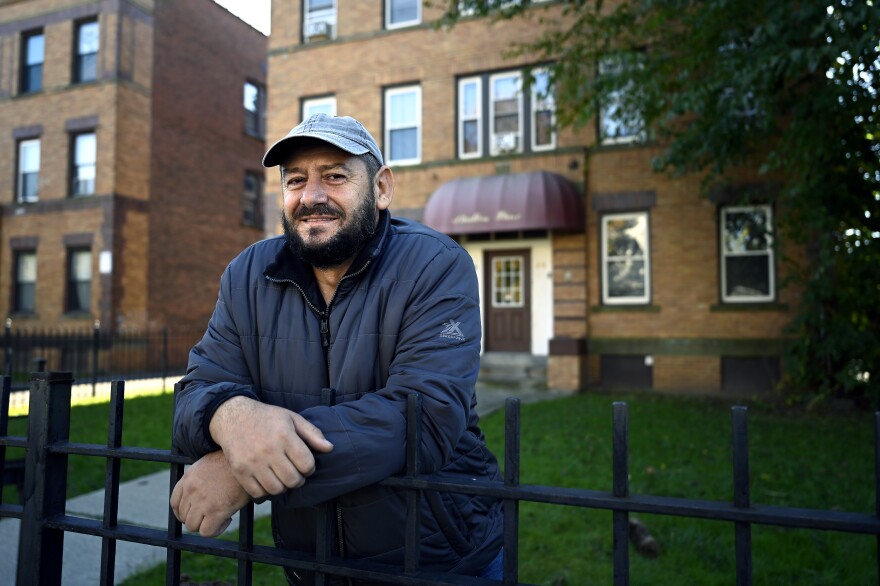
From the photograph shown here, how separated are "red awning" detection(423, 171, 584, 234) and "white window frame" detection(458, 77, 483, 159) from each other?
96cm

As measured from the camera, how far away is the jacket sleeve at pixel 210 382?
5.72 ft

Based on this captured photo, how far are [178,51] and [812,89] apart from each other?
2020cm

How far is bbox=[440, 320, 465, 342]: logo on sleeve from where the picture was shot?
181 centimetres

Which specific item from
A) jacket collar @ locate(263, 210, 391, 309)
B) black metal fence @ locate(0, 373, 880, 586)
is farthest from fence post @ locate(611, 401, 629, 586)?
jacket collar @ locate(263, 210, 391, 309)

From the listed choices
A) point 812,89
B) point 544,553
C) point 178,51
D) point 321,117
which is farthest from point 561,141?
point 178,51

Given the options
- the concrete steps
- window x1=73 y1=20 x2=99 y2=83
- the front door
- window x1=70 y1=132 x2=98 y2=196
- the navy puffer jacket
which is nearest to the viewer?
the navy puffer jacket

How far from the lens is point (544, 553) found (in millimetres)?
4383

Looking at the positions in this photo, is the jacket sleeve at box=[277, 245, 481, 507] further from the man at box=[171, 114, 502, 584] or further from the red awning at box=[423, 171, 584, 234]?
the red awning at box=[423, 171, 584, 234]

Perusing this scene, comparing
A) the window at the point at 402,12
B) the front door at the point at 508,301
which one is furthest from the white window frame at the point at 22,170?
the front door at the point at 508,301

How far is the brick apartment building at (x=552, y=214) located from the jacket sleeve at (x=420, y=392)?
413 inches

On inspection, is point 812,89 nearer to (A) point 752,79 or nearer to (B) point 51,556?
(A) point 752,79

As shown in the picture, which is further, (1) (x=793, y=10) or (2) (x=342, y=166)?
(1) (x=793, y=10)

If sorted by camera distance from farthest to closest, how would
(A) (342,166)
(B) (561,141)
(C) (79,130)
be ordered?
(C) (79,130), (B) (561,141), (A) (342,166)

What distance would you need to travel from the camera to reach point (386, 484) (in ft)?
5.62
